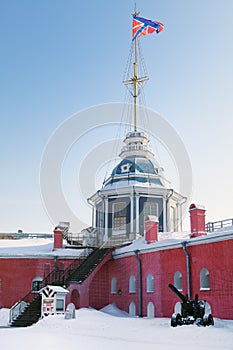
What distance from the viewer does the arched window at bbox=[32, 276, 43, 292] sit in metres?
26.6

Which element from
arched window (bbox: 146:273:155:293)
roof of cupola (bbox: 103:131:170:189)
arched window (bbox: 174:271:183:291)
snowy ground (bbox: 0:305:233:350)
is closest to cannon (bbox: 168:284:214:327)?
snowy ground (bbox: 0:305:233:350)

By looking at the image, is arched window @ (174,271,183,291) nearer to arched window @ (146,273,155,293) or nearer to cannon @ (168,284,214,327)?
arched window @ (146,273,155,293)

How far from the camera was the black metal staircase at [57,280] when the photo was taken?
71.8 ft

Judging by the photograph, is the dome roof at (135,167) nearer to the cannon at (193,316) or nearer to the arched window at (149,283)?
the arched window at (149,283)

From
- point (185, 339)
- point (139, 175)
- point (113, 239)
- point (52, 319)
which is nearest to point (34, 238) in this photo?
point (113, 239)

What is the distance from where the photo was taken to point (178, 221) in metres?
33.4

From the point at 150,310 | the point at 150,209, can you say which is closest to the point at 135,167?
the point at 150,209

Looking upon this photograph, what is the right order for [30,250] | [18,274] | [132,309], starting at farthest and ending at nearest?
1. [30,250]
2. [18,274]
3. [132,309]

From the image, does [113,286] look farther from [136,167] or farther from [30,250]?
[136,167]

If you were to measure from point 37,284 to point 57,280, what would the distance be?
50.9 inches

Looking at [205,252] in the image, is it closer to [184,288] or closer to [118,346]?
[184,288]

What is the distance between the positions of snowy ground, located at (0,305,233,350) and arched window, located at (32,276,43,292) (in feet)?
21.7

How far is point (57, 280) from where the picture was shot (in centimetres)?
2711

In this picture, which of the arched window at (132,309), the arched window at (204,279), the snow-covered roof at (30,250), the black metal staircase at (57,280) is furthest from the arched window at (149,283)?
the snow-covered roof at (30,250)
